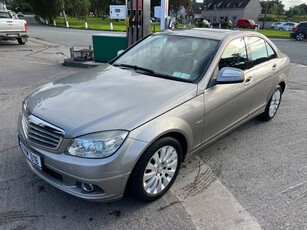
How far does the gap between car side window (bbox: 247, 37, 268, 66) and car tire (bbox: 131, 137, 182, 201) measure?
206cm

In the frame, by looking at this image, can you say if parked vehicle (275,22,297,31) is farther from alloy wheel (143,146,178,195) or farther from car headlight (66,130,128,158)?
car headlight (66,130,128,158)

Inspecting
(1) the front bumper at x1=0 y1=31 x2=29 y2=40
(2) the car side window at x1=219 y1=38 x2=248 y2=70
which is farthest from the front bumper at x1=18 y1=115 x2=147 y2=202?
(1) the front bumper at x1=0 y1=31 x2=29 y2=40

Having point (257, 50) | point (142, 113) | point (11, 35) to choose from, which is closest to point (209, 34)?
point (257, 50)

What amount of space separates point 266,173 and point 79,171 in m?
2.32

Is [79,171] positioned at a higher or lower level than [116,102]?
lower

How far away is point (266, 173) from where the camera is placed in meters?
3.46

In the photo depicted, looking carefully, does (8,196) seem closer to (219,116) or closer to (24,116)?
(24,116)

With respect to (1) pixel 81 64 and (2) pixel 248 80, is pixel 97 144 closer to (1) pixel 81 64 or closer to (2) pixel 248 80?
(2) pixel 248 80

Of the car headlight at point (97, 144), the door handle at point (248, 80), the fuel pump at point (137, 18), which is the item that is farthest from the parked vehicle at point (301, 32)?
the car headlight at point (97, 144)

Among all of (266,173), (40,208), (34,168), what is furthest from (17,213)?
(266,173)

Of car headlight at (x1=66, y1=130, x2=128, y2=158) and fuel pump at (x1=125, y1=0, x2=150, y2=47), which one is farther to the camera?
fuel pump at (x1=125, y1=0, x2=150, y2=47)

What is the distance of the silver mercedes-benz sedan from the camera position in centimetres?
238

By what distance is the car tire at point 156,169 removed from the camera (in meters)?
2.56

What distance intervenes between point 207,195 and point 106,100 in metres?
1.47
